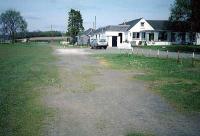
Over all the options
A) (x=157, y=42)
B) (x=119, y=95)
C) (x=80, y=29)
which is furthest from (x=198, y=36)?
(x=119, y=95)

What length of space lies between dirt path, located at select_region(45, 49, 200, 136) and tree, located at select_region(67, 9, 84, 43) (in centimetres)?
6720

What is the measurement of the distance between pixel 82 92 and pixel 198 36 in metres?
56.3

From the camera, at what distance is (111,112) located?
342 inches

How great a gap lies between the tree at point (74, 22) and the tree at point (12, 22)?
52475mm

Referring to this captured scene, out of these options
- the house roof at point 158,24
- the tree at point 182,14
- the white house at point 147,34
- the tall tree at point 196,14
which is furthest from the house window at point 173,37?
the tall tree at point 196,14

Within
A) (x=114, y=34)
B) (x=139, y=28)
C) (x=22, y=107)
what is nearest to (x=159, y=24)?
(x=139, y=28)

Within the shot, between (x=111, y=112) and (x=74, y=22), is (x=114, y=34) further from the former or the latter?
(x=111, y=112)

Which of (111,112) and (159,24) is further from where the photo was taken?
(159,24)

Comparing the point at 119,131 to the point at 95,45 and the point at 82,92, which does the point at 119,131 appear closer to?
the point at 82,92

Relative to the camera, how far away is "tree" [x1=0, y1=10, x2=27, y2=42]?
405ft

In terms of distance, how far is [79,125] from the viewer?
738 cm

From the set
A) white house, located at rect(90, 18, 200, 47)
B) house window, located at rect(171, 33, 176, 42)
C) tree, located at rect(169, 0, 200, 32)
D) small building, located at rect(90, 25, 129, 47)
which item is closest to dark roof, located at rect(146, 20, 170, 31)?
white house, located at rect(90, 18, 200, 47)

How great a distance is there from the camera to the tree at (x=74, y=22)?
7919cm

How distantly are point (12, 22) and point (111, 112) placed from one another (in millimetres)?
124175
